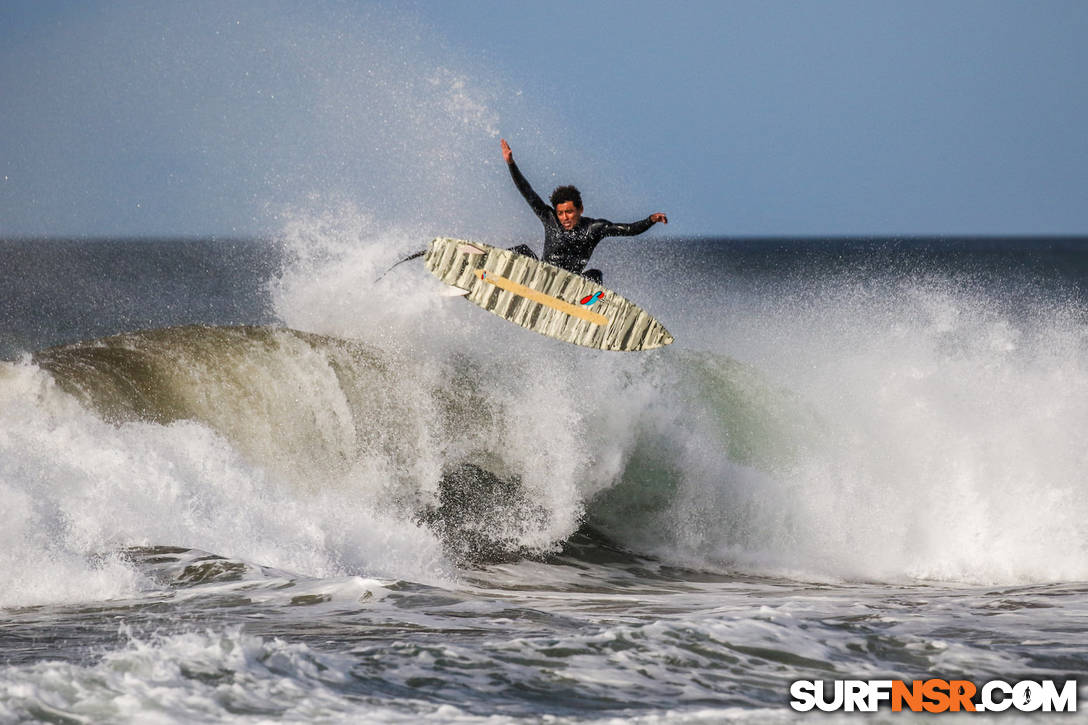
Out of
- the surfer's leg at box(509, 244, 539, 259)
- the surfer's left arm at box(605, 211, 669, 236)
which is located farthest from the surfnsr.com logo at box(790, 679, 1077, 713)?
the surfer's leg at box(509, 244, 539, 259)

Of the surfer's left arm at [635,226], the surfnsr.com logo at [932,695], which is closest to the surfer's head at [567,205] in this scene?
the surfer's left arm at [635,226]

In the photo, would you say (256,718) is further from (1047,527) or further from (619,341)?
(1047,527)

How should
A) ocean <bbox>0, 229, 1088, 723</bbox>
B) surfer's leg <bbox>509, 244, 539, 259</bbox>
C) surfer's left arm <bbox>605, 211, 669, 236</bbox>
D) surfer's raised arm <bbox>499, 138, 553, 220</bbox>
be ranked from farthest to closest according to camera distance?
surfer's leg <bbox>509, 244, 539, 259</bbox>, surfer's raised arm <bbox>499, 138, 553, 220</bbox>, surfer's left arm <bbox>605, 211, 669, 236</bbox>, ocean <bbox>0, 229, 1088, 723</bbox>

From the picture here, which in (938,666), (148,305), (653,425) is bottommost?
(938,666)

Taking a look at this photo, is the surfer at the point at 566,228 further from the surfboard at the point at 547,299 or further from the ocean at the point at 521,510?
the ocean at the point at 521,510

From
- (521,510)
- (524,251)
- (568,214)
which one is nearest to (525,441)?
(521,510)

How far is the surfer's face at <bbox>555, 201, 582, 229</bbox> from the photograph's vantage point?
31.6 feet

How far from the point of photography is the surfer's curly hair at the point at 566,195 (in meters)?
9.59

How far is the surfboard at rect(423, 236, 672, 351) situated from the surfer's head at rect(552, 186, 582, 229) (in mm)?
428

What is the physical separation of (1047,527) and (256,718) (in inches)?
336

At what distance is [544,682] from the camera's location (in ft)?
16.4

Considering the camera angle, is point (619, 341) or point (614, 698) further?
point (619, 341)

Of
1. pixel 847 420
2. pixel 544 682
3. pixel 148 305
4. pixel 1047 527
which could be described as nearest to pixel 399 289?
pixel 847 420

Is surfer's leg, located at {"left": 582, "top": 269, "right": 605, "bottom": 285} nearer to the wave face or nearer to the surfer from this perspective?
the surfer
